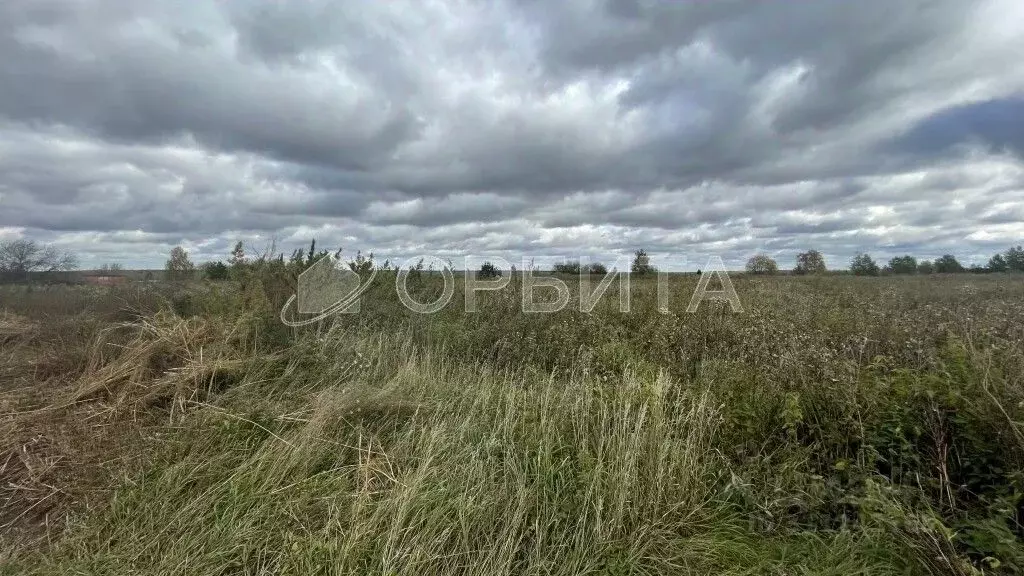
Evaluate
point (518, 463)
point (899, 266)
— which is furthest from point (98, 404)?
point (899, 266)

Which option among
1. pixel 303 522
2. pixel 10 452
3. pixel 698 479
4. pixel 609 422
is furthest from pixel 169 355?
pixel 698 479

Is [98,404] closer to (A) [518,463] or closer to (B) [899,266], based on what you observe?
(A) [518,463]

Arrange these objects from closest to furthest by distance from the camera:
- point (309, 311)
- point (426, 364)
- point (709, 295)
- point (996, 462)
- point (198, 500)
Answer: point (996, 462) < point (198, 500) < point (426, 364) < point (309, 311) < point (709, 295)

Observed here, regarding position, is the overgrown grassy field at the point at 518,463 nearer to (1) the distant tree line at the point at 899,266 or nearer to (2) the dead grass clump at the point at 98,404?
(2) the dead grass clump at the point at 98,404

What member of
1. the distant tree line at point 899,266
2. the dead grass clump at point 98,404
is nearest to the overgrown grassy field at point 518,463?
the dead grass clump at point 98,404

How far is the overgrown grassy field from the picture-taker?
8.95 feet

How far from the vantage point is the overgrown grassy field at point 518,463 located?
273 cm

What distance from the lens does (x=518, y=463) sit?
3518mm

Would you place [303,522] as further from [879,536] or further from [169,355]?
[169,355]

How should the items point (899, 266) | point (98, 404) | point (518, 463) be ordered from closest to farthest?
point (518, 463), point (98, 404), point (899, 266)

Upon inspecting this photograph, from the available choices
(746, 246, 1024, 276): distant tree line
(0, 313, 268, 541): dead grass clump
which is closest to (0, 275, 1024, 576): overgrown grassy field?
(0, 313, 268, 541): dead grass clump

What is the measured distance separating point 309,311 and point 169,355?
2073 millimetres

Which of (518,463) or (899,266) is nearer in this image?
(518,463)

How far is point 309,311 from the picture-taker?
7398mm
